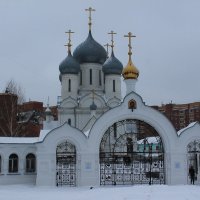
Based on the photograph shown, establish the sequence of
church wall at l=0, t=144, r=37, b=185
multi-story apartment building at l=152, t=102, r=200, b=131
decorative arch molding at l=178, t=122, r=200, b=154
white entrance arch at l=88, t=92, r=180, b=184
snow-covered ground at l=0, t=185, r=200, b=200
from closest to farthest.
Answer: snow-covered ground at l=0, t=185, r=200, b=200, white entrance arch at l=88, t=92, r=180, b=184, decorative arch molding at l=178, t=122, r=200, b=154, church wall at l=0, t=144, r=37, b=185, multi-story apartment building at l=152, t=102, r=200, b=131

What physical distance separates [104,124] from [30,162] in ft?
14.9

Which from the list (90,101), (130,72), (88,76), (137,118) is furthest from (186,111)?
(137,118)

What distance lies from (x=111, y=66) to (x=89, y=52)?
95.8 inches

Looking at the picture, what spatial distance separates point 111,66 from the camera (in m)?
37.1

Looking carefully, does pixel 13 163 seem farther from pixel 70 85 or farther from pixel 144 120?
pixel 70 85

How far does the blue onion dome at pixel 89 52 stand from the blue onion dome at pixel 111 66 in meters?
0.95

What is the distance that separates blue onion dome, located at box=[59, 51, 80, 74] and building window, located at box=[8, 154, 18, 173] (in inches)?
663

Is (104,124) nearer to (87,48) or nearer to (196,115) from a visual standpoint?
(87,48)

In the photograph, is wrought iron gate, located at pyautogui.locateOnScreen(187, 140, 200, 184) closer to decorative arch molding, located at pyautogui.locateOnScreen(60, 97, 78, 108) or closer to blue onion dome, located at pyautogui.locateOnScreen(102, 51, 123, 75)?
decorative arch molding, located at pyautogui.locateOnScreen(60, 97, 78, 108)

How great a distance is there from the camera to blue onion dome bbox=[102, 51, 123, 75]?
3700 cm

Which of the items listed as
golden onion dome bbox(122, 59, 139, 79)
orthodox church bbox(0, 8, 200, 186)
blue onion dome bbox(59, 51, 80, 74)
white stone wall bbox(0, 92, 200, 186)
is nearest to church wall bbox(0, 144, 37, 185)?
orthodox church bbox(0, 8, 200, 186)

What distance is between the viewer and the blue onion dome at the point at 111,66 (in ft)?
121

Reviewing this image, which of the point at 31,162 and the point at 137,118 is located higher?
the point at 137,118

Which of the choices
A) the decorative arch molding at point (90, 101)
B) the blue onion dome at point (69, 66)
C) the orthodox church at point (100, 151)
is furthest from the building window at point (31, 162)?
the blue onion dome at point (69, 66)
